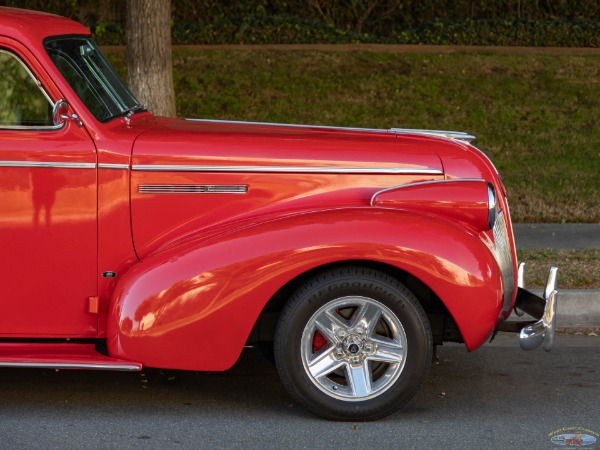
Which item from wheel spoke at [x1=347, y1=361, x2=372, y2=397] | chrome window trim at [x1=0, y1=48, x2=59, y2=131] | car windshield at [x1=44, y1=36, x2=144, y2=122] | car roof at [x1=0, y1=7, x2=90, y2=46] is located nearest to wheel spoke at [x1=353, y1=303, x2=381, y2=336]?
wheel spoke at [x1=347, y1=361, x2=372, y2=397]

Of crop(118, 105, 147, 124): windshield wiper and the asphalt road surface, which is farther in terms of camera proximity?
crop(118, 105, 147, 124): windshield wiper

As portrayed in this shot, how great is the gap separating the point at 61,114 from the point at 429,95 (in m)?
8.85

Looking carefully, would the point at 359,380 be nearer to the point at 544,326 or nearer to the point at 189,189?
the point at 544,326

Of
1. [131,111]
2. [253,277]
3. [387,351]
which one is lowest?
[387,351]

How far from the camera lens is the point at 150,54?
11.0m

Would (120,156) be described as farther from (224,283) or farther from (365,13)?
(365,13)

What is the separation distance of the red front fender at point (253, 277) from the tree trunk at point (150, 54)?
19.5 ft

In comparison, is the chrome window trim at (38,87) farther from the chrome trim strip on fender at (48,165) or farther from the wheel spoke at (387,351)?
the wheel spoke at (387,351)

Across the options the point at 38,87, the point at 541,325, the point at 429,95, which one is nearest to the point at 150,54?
the point at 429,95

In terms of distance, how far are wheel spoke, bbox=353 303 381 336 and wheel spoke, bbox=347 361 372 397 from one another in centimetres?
18

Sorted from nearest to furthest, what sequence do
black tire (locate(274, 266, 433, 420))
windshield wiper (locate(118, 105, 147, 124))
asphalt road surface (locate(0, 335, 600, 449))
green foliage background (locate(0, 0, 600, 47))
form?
asphalt road surface (locate(0, 335, 600, 449)) → black tire (locate(274, 266, 433, 420)) → windshield wiper (locate(118, 105, 147, 124)) → green foliage background (locate(0, 0, 600, 47))

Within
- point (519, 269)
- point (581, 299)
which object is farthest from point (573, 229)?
point (519, 269)

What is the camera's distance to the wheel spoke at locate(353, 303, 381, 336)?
5266mm

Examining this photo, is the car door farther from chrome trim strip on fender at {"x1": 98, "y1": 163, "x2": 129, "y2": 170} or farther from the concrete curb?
the concrete curb
